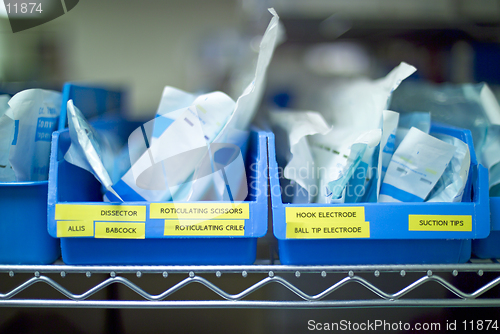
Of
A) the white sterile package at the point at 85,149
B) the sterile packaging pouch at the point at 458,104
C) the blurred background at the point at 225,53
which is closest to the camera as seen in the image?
the white sterile package at the point at 85,149

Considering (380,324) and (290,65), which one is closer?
(380,324)

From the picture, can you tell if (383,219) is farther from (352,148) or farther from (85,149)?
(85,149)

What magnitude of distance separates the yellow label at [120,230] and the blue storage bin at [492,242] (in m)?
0.50

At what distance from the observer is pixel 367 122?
0.52 meters

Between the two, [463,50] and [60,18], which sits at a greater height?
[60,18]

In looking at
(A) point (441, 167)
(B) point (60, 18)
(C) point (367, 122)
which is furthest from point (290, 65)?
(B) point (60, 18)

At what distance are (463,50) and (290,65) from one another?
0.44 m

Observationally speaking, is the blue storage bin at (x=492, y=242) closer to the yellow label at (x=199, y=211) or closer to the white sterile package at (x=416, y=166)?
the white sterile package at (x=416, y=166)

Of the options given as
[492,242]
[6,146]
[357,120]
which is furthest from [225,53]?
[492,242]

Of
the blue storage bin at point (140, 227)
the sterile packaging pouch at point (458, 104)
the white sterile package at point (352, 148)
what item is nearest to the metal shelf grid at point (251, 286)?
the blue storage bin at point (140, 227)

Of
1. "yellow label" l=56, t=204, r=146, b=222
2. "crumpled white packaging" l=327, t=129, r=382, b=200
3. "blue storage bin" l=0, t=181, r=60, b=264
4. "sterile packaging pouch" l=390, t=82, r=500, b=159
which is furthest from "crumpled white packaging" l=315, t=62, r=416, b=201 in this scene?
"blue storage bin" l=0, t=181, r=60, b=264

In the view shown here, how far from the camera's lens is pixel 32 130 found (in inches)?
18.8

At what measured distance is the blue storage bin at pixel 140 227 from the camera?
421 mm

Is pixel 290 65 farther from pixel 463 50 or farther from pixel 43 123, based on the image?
pixel 43 123
